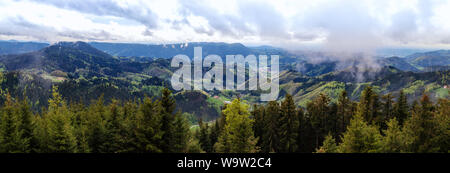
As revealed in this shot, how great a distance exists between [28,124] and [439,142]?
5854 cm

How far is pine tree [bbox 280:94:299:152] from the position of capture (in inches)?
2124

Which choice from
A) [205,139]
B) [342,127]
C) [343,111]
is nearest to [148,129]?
[343,111]

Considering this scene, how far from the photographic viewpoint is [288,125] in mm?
54688

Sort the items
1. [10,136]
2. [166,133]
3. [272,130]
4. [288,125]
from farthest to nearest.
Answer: [288,125] < [272,130] < [10,136] < [166,133]

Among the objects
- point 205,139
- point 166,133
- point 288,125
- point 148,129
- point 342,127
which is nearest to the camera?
point 148,129

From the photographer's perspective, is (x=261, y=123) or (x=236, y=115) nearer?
(x=236, y=115)

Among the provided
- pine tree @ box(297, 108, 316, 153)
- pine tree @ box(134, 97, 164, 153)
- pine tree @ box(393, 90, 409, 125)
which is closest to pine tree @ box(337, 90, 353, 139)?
pine tree @ box(297, 108, 316, 153)

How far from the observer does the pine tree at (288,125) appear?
2124 inches

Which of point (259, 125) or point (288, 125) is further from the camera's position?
point (259, 125)

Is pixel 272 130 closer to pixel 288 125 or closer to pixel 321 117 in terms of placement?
pixel 288 125

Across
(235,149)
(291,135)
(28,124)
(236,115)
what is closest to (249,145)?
(235,149)

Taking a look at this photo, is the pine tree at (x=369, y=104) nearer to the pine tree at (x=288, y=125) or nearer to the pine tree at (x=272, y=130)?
the pine tree at (x=288, y=125)
